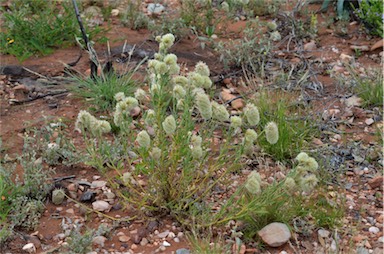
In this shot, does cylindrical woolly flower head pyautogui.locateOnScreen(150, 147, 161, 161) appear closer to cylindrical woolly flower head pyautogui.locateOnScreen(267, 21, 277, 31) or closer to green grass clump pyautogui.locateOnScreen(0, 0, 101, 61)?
green grass clump pyautogui.locateOnScreen(0, 0, 101, 61)

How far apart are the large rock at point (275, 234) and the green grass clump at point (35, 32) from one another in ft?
7.73

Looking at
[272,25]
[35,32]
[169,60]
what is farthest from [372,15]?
[169,60]

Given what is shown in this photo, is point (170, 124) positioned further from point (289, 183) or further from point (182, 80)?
point (289, 183)

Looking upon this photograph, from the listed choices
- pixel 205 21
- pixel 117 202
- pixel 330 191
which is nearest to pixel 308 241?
pixel 330 191

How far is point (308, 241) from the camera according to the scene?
3086 millimetres

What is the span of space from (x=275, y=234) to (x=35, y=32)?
2574 millimetres

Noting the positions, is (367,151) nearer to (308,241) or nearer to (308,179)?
(308,241)

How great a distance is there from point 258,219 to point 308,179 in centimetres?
51

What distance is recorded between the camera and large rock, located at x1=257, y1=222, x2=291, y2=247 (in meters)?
2.98

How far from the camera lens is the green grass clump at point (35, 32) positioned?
459 centimetres

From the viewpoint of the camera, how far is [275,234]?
2992mm

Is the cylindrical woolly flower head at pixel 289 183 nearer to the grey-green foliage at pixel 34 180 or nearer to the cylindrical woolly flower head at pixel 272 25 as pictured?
the grey-green foliage at pixel 34 180

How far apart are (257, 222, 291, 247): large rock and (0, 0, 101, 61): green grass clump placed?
2.36m

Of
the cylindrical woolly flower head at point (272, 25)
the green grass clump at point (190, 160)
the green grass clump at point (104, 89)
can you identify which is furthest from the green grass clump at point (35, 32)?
the green grass clump at point (190, 160)
